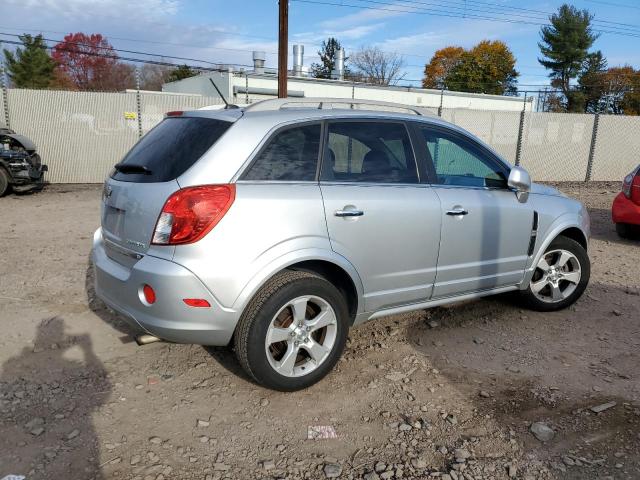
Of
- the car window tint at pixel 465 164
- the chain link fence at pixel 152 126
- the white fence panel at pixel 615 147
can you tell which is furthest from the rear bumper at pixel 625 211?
the white fence panel at pixel 615 147

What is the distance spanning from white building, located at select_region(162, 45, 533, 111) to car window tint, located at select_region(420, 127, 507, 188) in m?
15.6

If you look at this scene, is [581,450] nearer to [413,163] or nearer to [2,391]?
[413,163]

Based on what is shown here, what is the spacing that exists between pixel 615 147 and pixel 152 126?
47.5 feet

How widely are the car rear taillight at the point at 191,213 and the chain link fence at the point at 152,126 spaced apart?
38.7ft

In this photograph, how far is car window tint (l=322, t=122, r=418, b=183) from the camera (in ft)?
11.6

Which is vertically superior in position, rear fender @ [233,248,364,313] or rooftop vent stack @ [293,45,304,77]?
rooftop vent stack @ [293,45,304,77]

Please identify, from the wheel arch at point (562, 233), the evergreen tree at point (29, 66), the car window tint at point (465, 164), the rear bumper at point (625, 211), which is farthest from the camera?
the evergreen tree at point (29, 66)

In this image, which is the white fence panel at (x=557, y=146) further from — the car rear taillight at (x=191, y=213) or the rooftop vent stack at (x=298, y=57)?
the rooftop vent stack at (x=298, y=57)

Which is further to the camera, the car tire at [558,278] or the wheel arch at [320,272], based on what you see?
the car tire at [558,278]

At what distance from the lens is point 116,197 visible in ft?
11.2

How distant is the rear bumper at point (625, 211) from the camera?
756 cm

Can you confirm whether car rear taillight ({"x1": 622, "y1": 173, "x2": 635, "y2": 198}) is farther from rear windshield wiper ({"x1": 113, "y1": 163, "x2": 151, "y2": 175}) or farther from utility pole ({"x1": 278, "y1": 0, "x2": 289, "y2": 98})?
utility pole ({"x1": 278, "y1": 0, "x2": 289, "y2": 98})

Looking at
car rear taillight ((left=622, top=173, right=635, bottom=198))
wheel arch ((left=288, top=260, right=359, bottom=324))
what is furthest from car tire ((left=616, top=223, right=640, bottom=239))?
wheel arch ((left=288, top=260, right=359, bottom=324))

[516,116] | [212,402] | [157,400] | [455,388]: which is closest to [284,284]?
[212,402]
